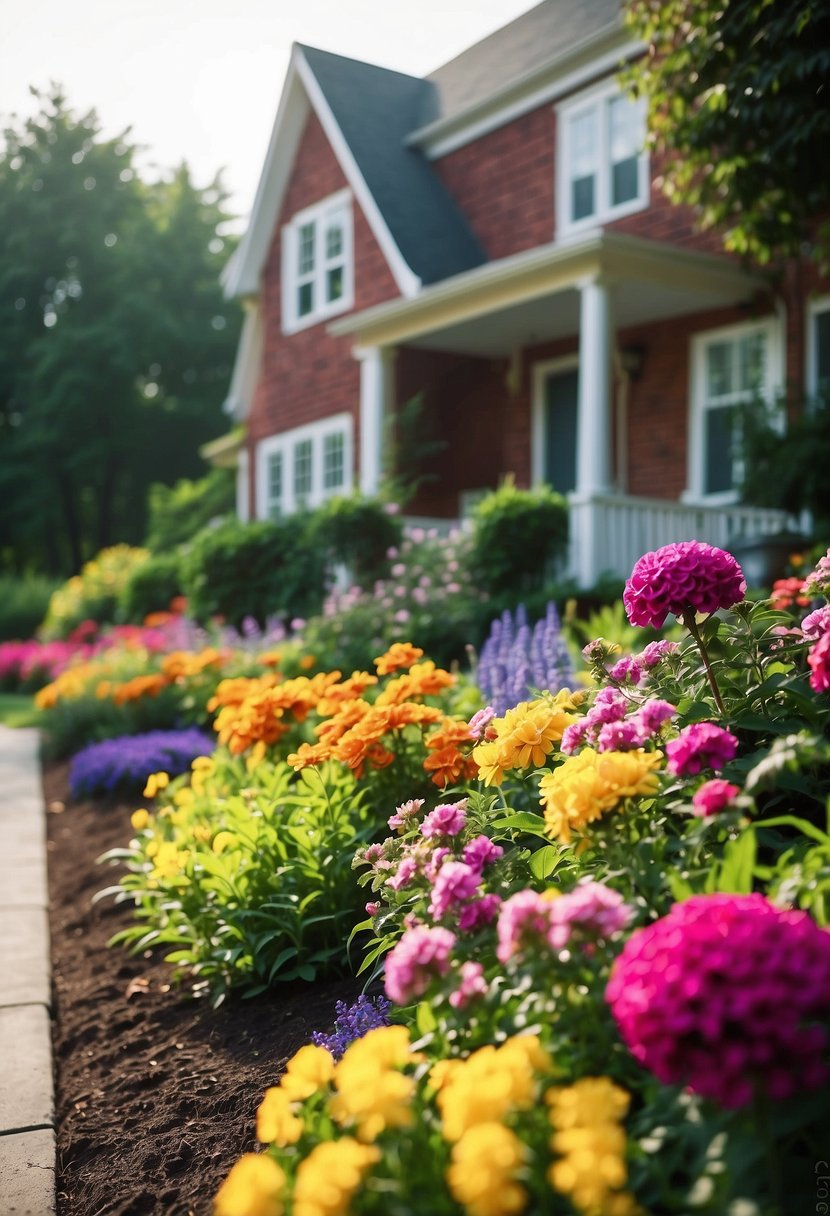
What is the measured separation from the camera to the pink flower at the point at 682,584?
98.2 inches

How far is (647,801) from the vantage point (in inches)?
86.3

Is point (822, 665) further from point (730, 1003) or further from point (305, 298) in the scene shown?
point (305, 298)

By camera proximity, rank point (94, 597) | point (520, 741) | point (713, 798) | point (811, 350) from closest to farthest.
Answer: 1. point (713, 798)
2. point (520, 741)
3. point (811, 350)
4. point (94, 597)

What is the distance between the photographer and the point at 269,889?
3.40 m

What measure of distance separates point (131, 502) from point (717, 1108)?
1403 inches

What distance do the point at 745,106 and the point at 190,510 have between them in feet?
58.7

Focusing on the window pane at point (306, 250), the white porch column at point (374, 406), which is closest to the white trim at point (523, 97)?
the window pane at point (306, 250)

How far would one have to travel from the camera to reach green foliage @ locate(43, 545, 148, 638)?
18203 mm

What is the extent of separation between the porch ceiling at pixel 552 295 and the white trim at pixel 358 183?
749mm

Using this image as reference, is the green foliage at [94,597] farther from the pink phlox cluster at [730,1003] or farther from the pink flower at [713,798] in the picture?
the pink phlox cluster at [730,1003]

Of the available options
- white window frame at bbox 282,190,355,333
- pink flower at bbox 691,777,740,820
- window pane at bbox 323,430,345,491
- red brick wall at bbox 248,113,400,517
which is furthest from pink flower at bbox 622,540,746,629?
white window frame at bbox 282,190,355,333

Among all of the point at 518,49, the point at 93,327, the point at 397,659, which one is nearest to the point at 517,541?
the point at 397,659

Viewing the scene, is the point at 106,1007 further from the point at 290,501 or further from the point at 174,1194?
the point at 290,501

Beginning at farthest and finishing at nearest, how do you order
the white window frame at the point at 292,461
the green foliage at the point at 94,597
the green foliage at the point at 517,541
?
the green foliage at the point at 94,597 < the white window frame at the point at 292,461 < the green foliage at the point at 517,541
